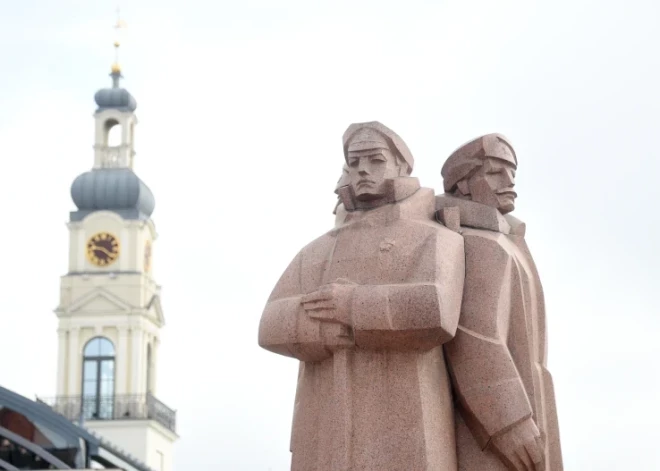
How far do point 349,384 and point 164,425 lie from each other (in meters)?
79.0

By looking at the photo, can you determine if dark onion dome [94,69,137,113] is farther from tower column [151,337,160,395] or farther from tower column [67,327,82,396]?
tower column [151,337,160,395]

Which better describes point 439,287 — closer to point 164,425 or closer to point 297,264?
point 297,264

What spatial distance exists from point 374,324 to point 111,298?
7969 centimetres

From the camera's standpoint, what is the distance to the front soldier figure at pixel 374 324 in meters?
10.4

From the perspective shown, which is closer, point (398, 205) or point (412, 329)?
point (412, 329)

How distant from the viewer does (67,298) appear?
291 ft

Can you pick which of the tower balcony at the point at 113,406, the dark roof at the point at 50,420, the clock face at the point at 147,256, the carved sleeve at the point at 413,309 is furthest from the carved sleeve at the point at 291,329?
the clock face at the point at 147,256

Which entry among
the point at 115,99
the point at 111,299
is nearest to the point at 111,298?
the point at 111,299

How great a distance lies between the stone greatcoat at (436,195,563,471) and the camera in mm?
10562

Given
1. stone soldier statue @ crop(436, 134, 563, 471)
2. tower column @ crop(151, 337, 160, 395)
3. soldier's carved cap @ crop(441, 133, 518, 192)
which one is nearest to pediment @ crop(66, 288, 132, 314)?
tower column @ crop(151, 337, 160, 395)

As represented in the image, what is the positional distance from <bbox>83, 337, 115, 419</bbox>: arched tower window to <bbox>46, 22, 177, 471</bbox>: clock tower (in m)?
0.05

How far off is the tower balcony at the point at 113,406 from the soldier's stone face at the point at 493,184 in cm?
7534

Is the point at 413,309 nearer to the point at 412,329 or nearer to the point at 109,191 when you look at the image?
the point at 412,329

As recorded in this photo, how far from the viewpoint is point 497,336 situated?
10.7 m
